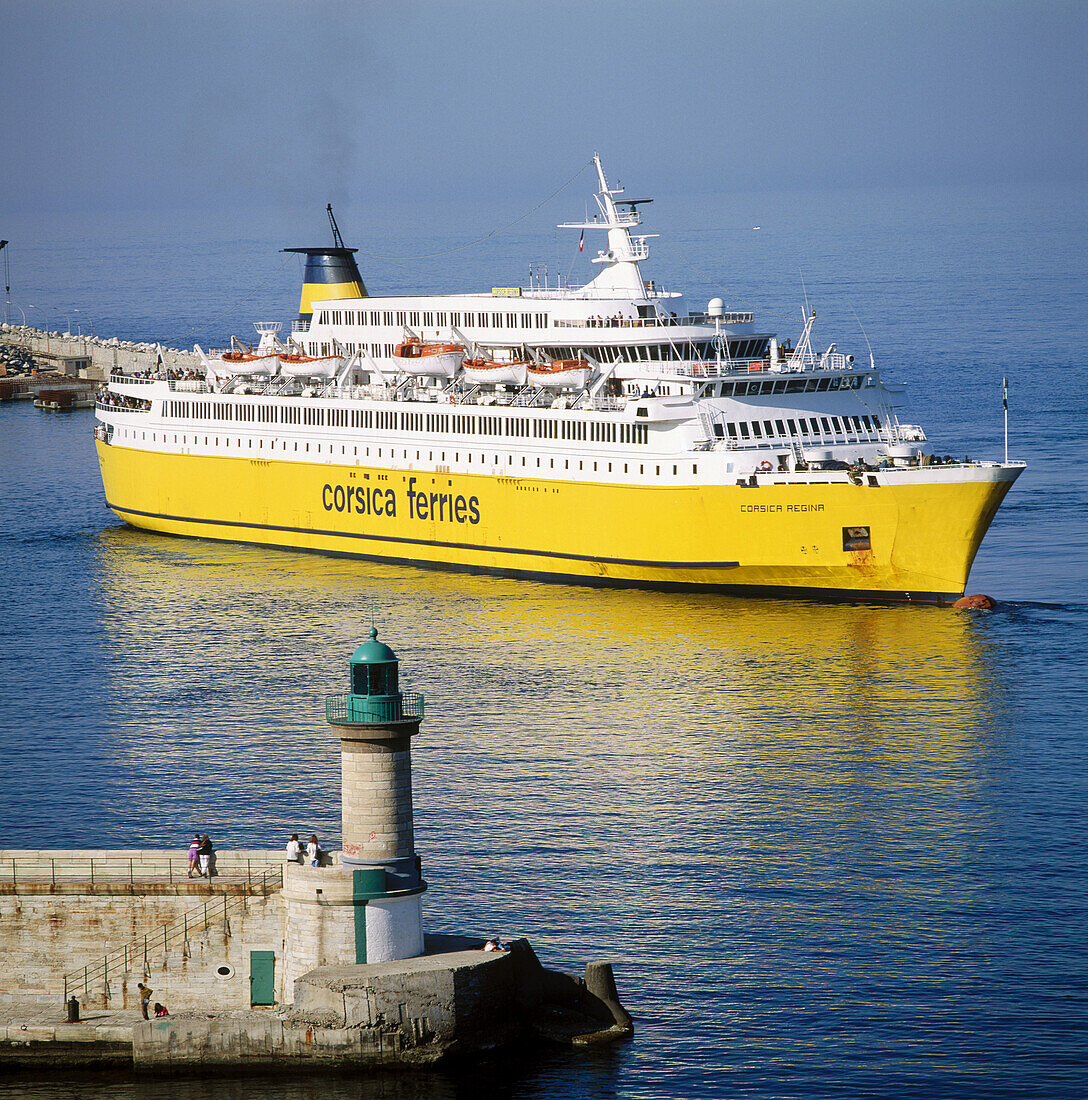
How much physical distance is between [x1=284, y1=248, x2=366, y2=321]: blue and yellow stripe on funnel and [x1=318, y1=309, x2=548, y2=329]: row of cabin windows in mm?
3803

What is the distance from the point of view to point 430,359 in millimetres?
50688

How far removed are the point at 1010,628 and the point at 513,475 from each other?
14.5m

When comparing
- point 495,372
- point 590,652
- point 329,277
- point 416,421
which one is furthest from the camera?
point 329,277

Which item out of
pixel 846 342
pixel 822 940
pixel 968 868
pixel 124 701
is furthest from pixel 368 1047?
pixel 846 342

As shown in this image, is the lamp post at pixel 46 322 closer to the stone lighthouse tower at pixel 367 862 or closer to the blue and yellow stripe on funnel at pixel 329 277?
the blue and yellow stripe on funnel at pixel 329 277

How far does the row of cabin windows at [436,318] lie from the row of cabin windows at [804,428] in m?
7.92

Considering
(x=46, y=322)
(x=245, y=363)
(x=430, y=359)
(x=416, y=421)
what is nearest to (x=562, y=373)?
(x=430, y=359)

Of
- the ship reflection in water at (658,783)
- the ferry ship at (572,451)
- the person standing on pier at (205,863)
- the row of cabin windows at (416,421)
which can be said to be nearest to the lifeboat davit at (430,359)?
the ferry ship at (572,451)

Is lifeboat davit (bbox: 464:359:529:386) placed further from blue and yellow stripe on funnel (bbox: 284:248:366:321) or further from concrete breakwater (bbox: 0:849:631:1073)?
concrete breakwater (bbox: 0:849:631:1073)

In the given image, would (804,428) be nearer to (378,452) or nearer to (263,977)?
(378,452)

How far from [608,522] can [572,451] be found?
90.9 inches

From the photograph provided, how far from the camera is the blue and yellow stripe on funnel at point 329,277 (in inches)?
2350

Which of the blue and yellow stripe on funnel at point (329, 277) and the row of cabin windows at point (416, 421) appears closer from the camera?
the row of cabin windows at point (416, 421)

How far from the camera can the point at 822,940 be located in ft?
76.3
